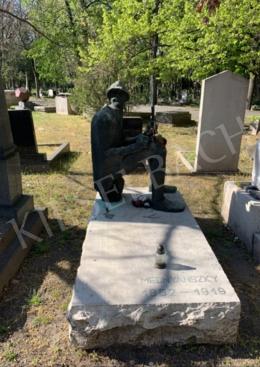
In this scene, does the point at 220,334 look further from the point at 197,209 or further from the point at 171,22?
the point at 171,22

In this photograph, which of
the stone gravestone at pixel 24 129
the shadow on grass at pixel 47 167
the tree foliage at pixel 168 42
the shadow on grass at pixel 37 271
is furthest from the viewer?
the tree foliage at pixel 168 42

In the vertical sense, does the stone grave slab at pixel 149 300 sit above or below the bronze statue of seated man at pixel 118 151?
below

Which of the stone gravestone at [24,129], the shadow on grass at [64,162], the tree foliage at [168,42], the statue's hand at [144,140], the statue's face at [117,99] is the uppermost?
the tree foliage at [168,42]

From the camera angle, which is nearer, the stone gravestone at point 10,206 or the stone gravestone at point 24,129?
the stone gravestone at point 10,206

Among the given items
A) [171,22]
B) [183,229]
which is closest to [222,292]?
[183,229]

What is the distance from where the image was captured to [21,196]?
4.41 metres

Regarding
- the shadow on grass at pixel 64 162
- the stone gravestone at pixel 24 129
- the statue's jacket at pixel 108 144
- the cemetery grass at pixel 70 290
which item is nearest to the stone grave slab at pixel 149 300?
the cemetery grass at pixel 70 290

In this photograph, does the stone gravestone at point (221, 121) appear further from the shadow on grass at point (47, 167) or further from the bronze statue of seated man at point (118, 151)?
the bronze statue of seated man at point (118, 151)

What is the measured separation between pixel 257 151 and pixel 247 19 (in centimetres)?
755

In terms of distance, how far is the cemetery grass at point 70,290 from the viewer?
250cm

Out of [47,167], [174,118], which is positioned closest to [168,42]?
[174,118]

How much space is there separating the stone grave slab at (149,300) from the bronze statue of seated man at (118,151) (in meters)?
1.11

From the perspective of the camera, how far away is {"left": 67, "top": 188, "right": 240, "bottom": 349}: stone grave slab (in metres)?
2.48

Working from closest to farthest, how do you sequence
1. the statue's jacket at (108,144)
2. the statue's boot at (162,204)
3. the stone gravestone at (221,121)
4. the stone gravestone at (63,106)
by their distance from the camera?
the statue's jacket at (108,144) < the statue's boot at (162,204) < the stone gravestone at (221,121) < the stone gravestone at (63,106)
